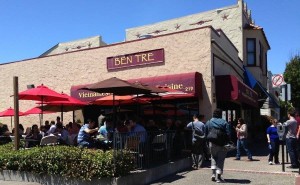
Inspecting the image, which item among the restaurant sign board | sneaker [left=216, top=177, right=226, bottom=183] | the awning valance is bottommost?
sneaker [left=216, top=177, right=226, bottom=183]

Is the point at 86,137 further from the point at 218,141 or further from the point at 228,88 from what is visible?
the point at 228,88

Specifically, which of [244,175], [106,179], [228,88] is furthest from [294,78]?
[106,179]

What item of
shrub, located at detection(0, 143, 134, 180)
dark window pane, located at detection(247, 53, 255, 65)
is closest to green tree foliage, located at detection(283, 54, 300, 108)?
dark window pane, located at detection(247, 53, 255, 65)

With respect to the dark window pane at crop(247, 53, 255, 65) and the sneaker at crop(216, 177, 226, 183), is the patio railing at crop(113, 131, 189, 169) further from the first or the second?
the dark window pane at crop(247, 53, 255, 65)

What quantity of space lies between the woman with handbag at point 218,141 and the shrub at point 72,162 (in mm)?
2065

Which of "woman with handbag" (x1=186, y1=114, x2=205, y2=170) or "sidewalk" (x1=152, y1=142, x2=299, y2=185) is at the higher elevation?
"woman with handbag" (x1=186, y1=114, x2=205, y2=170)

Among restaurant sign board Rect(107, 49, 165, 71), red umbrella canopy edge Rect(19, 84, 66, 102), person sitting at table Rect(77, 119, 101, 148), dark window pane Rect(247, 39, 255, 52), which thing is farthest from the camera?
dark window pane Rect(247, 39, 255, 52)

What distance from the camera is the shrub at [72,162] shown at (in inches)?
326

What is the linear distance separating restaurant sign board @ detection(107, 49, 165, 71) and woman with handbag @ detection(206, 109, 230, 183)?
6.84 meters

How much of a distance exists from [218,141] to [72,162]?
349 cm

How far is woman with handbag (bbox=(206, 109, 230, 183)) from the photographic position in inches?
361

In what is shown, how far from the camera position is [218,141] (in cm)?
914

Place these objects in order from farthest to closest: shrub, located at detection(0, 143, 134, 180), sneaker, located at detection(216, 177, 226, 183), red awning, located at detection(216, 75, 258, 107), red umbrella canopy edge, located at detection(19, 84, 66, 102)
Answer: red awning, located at detection(216, 75, 258, 107)
red umbrella canopy edge, located at detection(19, 84, 66, 102)
sneaker, located at detection(216, 177, 226, 183)
shrub, located at detection(0, 143, 134, 180)

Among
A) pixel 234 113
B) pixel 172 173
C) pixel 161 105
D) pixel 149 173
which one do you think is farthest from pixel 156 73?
pixel 234 113
